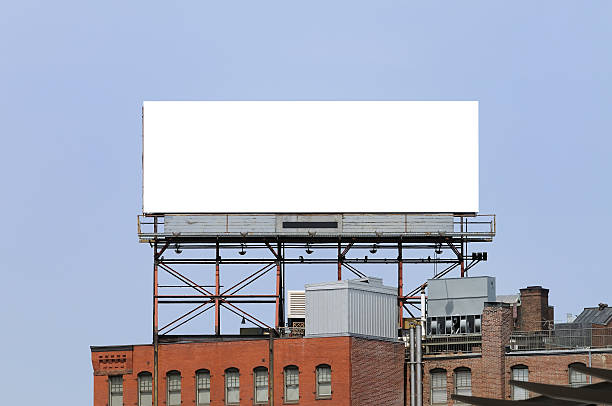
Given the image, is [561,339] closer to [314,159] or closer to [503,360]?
[503,360]

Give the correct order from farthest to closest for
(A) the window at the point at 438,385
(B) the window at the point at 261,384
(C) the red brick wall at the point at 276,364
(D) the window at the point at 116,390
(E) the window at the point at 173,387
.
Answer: (D) the window at the point at 116,390
(E) the window at the point at 173,387
(B) the window at the point at 261,384
(A) the window at the point at 438,385
(C) the red brick wall at the point at 276,364

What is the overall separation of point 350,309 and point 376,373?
3719 millimetres

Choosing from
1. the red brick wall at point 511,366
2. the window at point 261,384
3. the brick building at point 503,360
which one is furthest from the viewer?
the window at point 261,384

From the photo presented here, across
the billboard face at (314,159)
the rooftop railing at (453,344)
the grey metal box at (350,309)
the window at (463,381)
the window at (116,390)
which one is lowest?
the window at (116,390)

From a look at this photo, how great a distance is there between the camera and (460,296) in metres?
80.8

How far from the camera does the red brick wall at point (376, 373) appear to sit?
7600cm

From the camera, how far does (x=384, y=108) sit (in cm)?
8706

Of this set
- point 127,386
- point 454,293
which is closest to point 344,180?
point 454,293

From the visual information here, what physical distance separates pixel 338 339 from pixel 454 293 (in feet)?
27.5

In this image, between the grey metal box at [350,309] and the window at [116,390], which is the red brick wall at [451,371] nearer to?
the grey metal box at [350,309]

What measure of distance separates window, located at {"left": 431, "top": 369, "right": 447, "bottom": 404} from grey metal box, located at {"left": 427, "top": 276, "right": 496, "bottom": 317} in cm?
434

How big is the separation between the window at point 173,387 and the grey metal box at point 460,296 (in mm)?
14772

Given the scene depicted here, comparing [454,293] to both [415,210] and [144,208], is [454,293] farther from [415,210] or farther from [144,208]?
[144,208]

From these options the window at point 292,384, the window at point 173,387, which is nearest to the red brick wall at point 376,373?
the window at point 292,384
